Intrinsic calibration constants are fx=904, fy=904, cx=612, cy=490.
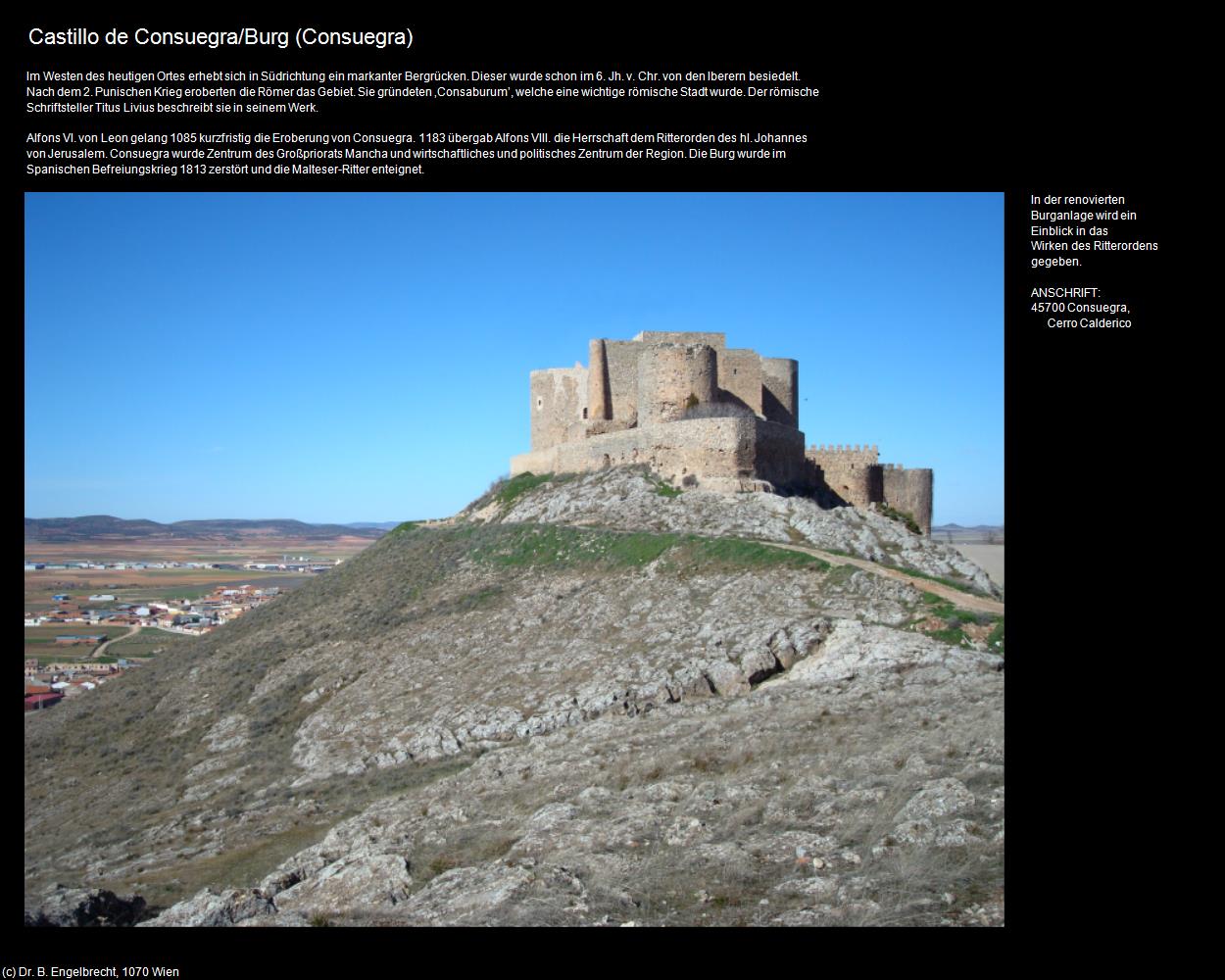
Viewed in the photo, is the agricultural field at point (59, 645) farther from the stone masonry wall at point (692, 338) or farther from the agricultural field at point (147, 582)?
the stone masonry wall at point (692, 338)

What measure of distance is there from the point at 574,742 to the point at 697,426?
16.7 meters

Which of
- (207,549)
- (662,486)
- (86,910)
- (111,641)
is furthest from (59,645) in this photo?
(86,910)

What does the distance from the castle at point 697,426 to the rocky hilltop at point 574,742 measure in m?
1.68

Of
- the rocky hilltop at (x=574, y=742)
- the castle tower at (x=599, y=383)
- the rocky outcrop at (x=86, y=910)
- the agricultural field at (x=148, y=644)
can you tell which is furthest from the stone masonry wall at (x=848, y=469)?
the rocky outcrop at (x=86, y=910)

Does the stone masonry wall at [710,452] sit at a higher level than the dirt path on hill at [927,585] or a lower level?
higher

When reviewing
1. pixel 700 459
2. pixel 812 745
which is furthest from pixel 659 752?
pixel 700 459

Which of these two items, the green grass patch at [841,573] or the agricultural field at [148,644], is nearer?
the green grass patch at [841,573]

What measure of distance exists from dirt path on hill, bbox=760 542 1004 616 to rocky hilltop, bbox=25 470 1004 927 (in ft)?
0.55

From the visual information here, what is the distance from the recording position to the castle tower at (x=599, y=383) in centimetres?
4059

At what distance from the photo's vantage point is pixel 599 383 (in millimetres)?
40594

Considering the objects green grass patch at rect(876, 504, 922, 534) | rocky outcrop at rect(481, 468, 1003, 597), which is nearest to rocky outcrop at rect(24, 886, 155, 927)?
rocky outcrop at rect(481, 468, 1003, 597)

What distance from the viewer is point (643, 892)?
918cm

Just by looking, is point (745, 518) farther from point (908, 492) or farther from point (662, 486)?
point (908, 492)
